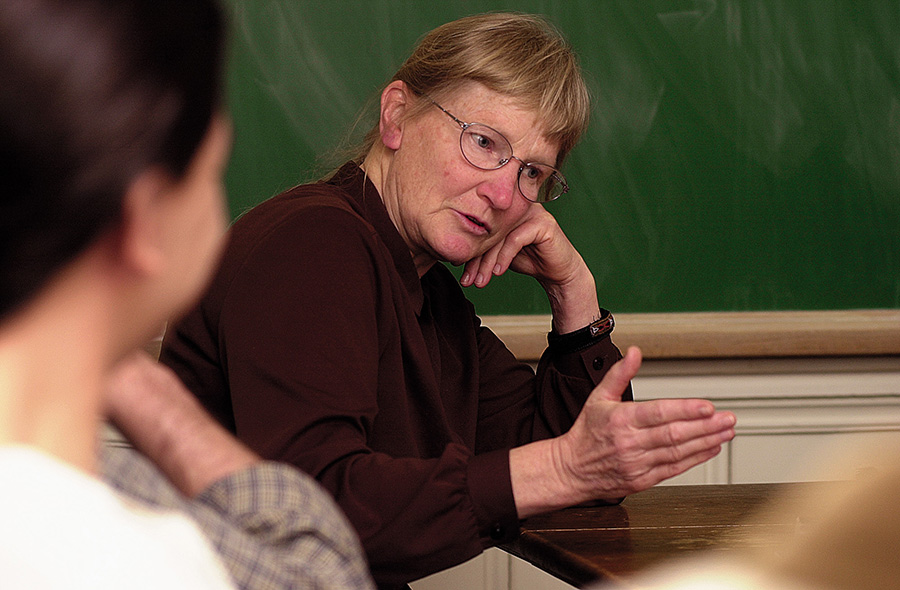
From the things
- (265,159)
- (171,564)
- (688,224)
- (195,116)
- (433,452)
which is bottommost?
(688,224)

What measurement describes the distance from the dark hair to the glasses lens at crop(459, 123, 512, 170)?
1.05m

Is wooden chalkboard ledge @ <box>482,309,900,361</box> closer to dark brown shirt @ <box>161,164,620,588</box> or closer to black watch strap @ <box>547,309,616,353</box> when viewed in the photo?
black watch strap @ <box>547,309,616,353</box>

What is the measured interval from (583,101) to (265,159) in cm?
78

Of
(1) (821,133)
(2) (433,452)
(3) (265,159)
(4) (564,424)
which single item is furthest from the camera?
(1) (821,133)

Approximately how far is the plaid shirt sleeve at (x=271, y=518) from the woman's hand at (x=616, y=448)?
0.53 metres

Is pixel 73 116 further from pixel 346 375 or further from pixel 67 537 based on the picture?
pixel 346 375

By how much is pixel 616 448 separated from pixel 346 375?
0.32 metres

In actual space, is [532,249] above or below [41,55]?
below

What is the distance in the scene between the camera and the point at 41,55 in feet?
1.13

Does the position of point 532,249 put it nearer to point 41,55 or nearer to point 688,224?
point 688,224

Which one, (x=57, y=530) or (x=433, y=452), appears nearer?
(x=57, y=530)

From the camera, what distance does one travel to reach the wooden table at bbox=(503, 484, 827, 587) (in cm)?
101

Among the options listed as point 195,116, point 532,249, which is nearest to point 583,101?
point 532,249

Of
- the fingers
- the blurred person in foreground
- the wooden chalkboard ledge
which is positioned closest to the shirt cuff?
the fingers
